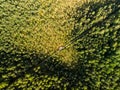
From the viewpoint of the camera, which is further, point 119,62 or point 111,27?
point 111,27

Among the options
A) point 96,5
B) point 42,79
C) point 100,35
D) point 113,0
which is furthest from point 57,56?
point 113,0

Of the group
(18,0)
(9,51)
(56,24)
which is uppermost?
(18,0)

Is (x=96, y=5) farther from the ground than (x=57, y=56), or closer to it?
farther from the ground

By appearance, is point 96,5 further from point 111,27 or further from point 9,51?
point 9,51

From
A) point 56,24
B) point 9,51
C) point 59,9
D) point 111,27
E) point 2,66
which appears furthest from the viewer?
point 59,9

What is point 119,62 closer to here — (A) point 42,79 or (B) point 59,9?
(A) point 42,79

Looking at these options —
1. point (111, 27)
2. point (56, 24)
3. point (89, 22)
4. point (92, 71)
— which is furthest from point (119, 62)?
point (56, 24)

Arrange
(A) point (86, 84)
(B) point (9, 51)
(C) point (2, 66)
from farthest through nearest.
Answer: (B) point (9, 51)
(C) point (2, 66)
(A) point (86, 84)
